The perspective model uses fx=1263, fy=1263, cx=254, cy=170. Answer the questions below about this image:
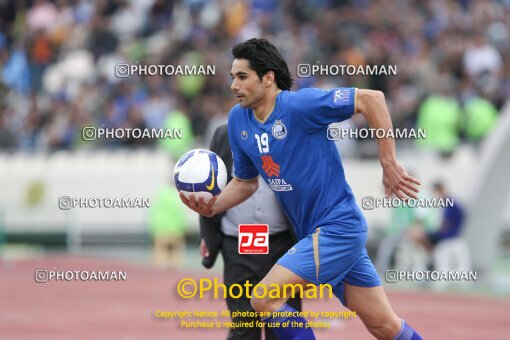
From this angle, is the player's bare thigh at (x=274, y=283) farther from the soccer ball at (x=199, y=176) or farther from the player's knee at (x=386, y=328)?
the soccer ball at (x=199, y=176)

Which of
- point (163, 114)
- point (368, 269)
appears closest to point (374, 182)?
point (163, 114)

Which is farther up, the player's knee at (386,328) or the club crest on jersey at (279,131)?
the club crest on jersey at (279,131)

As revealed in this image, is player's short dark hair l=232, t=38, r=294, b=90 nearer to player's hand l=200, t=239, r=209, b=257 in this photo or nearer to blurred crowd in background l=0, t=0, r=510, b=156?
player's hand l=200, t=239, r=209, b=257

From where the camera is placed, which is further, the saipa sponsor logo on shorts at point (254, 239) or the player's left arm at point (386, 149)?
the saipa sponsor logo on shorts at point (254, 239)

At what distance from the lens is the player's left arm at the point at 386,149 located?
27.5 feet

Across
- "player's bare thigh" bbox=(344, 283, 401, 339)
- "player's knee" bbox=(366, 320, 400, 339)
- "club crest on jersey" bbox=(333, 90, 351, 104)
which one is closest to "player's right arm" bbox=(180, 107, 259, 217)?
"club crest on jersey" bbox=(333, 90, 351, 104)

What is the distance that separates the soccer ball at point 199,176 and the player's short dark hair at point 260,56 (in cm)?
80

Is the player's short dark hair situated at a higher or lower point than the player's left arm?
higher

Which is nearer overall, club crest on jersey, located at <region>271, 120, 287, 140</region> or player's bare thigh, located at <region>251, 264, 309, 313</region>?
player's bare thigh, located at <region>251, 264, 309, 313</region>

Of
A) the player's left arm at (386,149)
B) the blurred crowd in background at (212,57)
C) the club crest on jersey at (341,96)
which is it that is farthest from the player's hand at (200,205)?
the blurred crowd in background at (212,57)

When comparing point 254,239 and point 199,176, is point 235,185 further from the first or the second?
point 254,239

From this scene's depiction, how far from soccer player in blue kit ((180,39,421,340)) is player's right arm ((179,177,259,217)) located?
5 centimetres

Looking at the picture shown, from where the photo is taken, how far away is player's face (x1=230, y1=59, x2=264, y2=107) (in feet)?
28.8

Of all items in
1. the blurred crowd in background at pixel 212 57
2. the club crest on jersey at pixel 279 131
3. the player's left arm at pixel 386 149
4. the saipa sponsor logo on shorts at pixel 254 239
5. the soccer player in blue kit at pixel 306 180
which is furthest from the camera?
the blurred crowd in background at pixel 212 57
